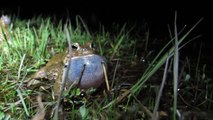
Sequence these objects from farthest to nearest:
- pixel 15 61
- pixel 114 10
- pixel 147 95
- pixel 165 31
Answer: pixel 114 10, pixel 165 31, pixel 15 61, pixel 147 95

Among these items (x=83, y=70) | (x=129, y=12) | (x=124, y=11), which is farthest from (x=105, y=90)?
(x=124, y=11)

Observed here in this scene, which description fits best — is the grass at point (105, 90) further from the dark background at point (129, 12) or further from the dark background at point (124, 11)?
the dark background at point (124, 11)

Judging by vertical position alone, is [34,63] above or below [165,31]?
below

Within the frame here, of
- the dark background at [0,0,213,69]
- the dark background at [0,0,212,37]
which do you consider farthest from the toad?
the dark background at [0,0,212,37]

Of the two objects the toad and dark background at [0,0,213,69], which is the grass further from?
dark background at [0,0,213,69]

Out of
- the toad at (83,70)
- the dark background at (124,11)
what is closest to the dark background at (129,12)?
the dark background at (124,11)

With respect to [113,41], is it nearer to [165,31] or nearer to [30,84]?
[30,84]

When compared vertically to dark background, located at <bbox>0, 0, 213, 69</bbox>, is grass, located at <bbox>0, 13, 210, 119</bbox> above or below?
below

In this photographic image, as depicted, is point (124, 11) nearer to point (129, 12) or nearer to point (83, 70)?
point (129, 12)

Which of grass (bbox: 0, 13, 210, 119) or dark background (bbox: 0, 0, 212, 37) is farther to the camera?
dark background (bbox: 0, 0, 212, 37)

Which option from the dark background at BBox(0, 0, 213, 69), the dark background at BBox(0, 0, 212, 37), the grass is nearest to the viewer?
the grass

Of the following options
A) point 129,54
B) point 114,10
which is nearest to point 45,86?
point 129,54
